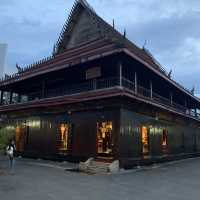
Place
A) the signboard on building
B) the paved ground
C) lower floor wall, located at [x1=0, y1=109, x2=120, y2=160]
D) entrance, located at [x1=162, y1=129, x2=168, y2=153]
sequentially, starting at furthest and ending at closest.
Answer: entrance, located at [x1=162, y1=129, x2=168, y2=153], the signboard on building, lower floor wall, located at [x1=0, y1=109, x2=120, y2=160], the paved ground

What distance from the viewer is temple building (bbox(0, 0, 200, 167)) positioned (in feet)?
52.3

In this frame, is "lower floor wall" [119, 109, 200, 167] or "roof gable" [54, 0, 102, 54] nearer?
"lower floor wall" [119, 109, 200, 167]

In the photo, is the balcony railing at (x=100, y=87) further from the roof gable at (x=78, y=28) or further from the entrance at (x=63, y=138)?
the roof gable at (x=78, y=28)

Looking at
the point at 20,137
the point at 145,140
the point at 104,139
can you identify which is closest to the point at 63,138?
the point at 104,139

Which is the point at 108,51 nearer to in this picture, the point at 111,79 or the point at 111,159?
the point at 111,79

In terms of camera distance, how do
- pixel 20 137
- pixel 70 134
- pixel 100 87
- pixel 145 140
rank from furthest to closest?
1. pixel 20 137
2. pixel 100 87
3. pixel 145 140
4. pixel 70 134

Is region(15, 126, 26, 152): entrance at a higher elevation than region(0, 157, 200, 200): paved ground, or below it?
higher

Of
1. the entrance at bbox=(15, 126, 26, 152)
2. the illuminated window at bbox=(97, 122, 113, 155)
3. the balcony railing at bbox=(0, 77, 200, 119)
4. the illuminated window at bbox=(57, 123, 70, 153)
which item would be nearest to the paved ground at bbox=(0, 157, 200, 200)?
the illuminated window at bbox=(97, 122, 113, 155)

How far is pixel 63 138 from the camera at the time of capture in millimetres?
18516

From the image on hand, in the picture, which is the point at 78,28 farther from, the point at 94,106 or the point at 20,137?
the point at 20,137

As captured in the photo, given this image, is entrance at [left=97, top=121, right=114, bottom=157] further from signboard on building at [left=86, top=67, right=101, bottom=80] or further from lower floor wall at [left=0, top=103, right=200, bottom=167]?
signboard on building at [left=86, top=67, right=101, bottom=80]

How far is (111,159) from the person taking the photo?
15.4 metres

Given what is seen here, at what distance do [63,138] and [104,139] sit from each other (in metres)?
2.82

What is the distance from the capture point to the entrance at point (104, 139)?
1656 cm
